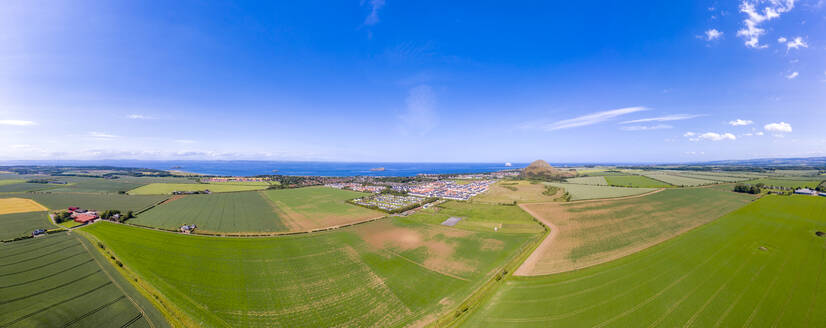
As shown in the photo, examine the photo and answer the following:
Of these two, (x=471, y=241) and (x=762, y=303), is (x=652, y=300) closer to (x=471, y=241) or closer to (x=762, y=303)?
(x=762, y=303)

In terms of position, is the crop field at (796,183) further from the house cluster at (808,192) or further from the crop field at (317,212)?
the crop field at (317,212)

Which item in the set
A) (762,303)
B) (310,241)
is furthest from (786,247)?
(310,241)

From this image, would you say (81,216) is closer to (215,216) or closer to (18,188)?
(215,216)

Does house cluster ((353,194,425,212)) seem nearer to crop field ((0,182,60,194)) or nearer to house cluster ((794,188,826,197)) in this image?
house cluster ((794,188,826,197))

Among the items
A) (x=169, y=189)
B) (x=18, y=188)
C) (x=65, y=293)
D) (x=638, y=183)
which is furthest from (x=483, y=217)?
(x=18, y=188)

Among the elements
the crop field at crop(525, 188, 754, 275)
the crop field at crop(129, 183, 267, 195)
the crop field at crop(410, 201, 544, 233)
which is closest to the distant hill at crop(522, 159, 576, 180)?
the crop field at crop(525, 188, 754, 275)
